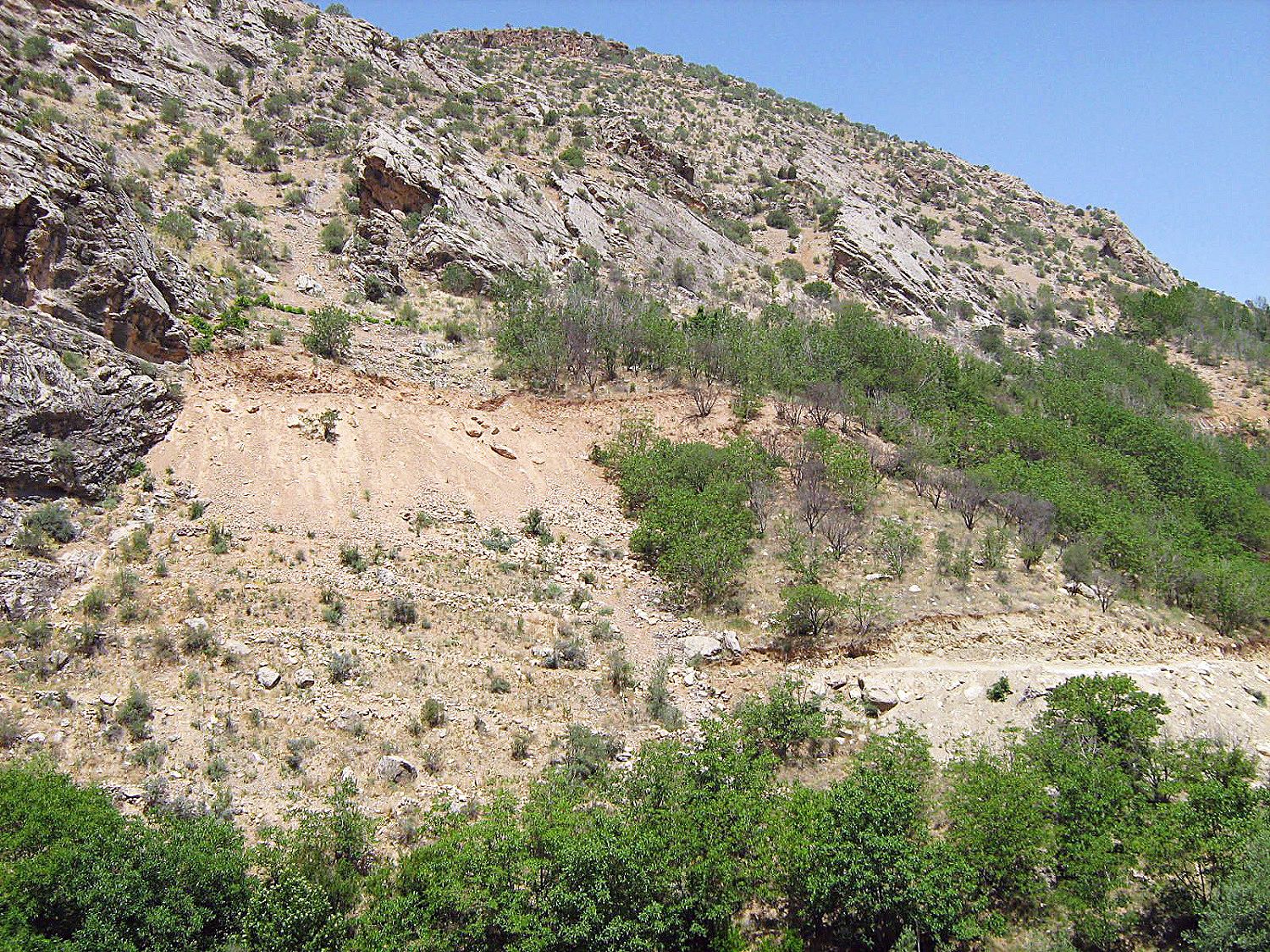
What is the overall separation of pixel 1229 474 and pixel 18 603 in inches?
1432

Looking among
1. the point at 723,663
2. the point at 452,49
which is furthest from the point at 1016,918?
the point at 452,49

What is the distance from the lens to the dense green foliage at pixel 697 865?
890cm

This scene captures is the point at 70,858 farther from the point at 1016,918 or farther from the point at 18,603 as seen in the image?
the point at 1016,918

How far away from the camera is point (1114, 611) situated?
67.8 feet

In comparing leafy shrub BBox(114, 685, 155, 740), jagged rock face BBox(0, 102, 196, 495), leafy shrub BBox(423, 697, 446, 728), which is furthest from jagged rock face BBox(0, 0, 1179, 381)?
leafy shrub BBox(423, 697, 446, 728)

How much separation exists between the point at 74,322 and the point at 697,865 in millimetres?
18451

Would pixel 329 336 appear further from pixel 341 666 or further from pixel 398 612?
pixel 341 666

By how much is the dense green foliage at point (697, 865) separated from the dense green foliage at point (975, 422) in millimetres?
9549

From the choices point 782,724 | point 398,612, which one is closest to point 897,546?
point 782,724

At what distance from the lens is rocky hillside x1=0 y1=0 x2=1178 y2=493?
713 inches

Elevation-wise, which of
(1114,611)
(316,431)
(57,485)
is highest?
(1114,611)

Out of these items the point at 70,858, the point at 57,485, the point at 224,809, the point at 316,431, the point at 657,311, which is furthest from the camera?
the point at 657,311

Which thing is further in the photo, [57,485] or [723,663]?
[723,663]

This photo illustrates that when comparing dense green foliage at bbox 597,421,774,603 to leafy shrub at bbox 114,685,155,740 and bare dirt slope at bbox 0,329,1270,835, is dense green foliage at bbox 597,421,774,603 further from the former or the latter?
leafy shrub at bbox 114,685,155,740
